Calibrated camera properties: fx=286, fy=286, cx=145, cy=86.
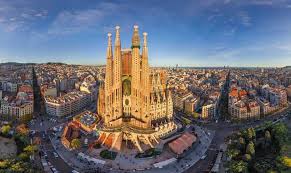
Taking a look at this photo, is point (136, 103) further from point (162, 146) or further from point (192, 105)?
point (192, 105)

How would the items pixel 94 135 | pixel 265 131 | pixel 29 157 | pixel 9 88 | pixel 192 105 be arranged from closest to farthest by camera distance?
pixel 29 157 < pixel 265 131 < pixel 94 135 < pixel 192 105 < pixel 9 88

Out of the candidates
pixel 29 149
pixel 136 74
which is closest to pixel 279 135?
pixel 136 74

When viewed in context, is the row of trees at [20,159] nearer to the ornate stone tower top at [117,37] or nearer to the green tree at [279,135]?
the ornate stone tower top at [117,37]

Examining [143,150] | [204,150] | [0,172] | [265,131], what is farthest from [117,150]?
[265,131]

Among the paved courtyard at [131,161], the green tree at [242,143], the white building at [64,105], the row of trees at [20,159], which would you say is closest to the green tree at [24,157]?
the row of trees at [20,159]

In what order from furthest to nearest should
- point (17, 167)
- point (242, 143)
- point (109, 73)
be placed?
point (109, 73) → point (242, 143) → point (17, 167)

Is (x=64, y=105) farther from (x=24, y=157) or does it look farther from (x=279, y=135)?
(x=279, y=135)
